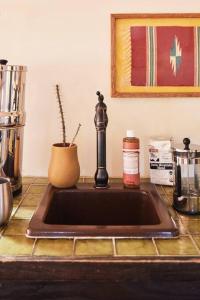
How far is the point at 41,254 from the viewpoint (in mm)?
784

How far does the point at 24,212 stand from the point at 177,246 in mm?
478

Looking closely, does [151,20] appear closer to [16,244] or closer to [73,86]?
[73,86]

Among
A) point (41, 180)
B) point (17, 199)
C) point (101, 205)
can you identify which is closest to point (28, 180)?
point (41, 180)

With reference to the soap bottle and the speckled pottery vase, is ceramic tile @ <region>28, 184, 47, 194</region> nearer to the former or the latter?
the speckled pottery vase

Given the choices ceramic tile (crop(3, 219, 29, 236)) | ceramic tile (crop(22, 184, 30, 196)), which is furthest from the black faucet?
ceramic tile (crop(3, 219, 29, 236))

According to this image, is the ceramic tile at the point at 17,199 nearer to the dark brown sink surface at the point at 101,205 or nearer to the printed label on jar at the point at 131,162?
the dark brown sink surface at the point at 101,205

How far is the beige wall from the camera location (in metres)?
1.37

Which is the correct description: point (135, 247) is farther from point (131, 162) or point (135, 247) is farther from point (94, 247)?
point (131, 162)

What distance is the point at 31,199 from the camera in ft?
3.87

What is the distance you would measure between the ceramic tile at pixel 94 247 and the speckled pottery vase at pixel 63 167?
1.36 ft

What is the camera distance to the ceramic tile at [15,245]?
31.2 inches

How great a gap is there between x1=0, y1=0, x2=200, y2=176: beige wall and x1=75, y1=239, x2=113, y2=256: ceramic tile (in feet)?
2.01

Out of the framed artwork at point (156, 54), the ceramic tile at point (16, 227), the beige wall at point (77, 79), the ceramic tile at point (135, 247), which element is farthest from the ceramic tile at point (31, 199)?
the framed artwork at point (156, 54)

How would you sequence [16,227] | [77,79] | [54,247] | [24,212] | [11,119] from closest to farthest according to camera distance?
[54,247] < [16,227] < [24,212] < [11,119] < [77,79]
